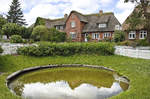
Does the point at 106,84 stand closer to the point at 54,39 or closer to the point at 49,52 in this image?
the point at 49,52

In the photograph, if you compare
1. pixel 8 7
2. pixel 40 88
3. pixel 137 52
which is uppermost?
pixel 8 7

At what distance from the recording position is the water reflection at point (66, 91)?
5801 mm

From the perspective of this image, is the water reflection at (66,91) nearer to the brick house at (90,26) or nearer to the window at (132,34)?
the window at (132,34)

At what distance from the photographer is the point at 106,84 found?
294 inches

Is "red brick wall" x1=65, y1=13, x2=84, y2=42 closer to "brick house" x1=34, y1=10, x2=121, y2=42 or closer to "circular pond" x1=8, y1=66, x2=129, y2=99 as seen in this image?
"brick house" x1=34, y1=10, x2=121, y2=42

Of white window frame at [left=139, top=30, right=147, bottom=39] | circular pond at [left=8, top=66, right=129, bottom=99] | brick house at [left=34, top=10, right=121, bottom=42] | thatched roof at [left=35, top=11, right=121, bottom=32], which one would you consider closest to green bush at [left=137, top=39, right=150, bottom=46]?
white window frame at [left=139, top=30, right=147, bottom=39]

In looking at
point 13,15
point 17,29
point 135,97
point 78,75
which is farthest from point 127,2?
point 13,15

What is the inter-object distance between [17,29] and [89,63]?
22626mm

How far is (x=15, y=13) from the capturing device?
1854 inches

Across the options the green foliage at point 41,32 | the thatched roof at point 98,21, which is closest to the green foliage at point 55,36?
the green foliage at point 41,32

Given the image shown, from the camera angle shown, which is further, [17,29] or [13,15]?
[13,15]

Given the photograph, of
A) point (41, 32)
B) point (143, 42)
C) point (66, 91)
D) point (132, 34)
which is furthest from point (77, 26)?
point (66, 91)

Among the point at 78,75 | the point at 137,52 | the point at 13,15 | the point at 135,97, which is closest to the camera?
the point at 135,97

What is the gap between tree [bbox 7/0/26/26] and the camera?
46.5 metres
